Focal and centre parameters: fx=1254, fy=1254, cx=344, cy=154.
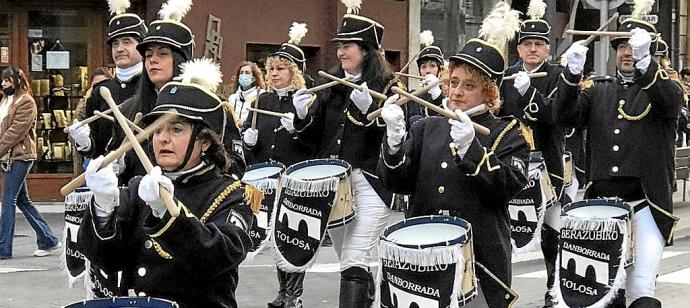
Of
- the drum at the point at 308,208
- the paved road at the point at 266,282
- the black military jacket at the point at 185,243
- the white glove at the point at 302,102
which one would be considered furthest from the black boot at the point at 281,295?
the black military jacket at the point at 185,243

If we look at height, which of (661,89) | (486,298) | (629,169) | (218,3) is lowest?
(486,298)

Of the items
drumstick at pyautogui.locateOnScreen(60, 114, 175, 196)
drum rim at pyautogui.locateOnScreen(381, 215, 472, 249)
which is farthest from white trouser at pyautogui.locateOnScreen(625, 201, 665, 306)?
drumstick at pyautogui.locateOnScreen(60, 114, 175, 196)

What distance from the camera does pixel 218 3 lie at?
17953mm

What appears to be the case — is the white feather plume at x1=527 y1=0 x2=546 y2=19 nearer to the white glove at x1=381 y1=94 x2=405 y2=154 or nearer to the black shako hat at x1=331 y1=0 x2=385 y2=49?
the black shako hat at x1=331 y1=0 x2=385 y2=49

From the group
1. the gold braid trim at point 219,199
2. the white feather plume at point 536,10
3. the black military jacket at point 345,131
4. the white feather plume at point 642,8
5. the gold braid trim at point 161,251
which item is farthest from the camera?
the white feather plume at point 536,10

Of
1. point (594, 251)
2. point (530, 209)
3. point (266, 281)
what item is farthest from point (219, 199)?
point (266, 281)

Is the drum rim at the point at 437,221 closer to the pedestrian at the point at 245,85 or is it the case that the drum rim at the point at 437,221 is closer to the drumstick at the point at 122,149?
the drumstick at the point at 122,149

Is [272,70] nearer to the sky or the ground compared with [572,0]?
nearer to the ground

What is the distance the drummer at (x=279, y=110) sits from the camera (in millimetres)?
10492

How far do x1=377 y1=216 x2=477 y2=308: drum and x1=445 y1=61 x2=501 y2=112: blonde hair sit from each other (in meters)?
0.64

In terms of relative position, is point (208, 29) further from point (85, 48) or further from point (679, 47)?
point (679, 47)

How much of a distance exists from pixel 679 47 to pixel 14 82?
22955 millimetres

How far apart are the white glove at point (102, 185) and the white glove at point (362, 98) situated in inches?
142

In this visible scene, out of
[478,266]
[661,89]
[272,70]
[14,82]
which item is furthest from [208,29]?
[478,266]
